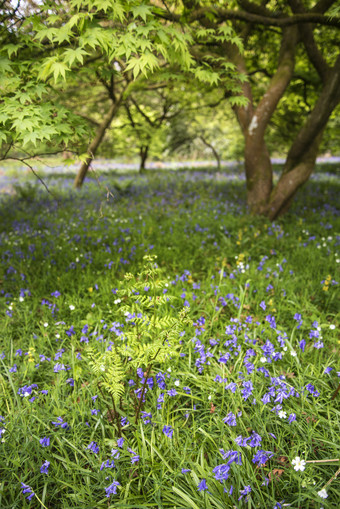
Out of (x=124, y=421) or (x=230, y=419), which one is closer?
(x=230, y=419)

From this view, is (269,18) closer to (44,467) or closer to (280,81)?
(280,81)

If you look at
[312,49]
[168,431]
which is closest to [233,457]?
[168,431]

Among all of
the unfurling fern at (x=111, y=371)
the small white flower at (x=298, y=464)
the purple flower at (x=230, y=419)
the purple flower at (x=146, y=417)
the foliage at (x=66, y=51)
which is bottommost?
the purple flower at (x=146, y=417)

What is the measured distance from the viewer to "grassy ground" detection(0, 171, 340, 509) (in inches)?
70.1

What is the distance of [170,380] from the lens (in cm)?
248

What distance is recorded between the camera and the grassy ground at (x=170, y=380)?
5.84ft

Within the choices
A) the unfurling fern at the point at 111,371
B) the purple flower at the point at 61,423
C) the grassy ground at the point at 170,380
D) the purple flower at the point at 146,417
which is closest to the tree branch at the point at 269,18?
the grassy ground at the point at 170,380

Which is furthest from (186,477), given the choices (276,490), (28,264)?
(28,264)

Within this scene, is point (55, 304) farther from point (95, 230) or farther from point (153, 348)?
point (95, 230)

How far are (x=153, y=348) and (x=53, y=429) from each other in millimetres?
1155

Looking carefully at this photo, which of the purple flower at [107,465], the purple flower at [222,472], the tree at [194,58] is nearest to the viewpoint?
→ the purple flower at [222,472]

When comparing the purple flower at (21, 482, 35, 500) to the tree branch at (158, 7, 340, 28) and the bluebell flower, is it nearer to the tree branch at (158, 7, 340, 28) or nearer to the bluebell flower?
the bluebell flower

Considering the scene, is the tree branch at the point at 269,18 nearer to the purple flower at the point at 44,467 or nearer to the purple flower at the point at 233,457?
the purple flower at the point at 233,457

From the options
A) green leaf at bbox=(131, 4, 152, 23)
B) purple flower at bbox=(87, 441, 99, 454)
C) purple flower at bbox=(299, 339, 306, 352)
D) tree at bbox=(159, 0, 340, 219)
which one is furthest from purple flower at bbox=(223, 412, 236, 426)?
tree at bbox=(159, 0, 340, 219)
